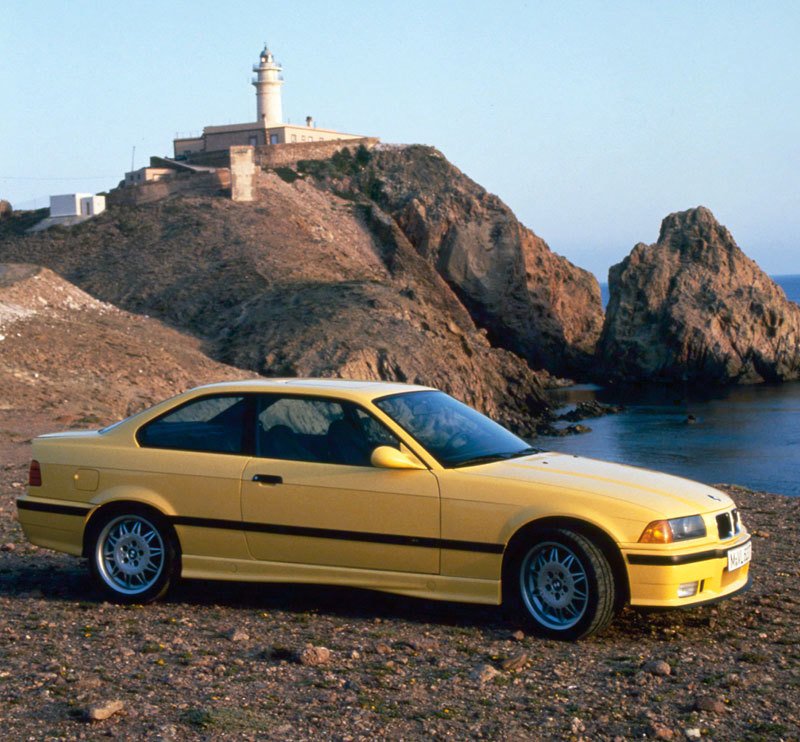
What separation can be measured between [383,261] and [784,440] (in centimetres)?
3086

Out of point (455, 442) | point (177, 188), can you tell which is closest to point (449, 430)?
point (455, 442)

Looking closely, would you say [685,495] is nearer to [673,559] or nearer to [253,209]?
[673,559]

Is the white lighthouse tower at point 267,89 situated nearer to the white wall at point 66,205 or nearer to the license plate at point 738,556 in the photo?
the white wall at point 66,205

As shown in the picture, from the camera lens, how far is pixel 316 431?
770 cm

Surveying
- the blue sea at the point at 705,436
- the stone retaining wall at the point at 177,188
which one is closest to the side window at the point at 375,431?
the blue sea at the point at 705,436

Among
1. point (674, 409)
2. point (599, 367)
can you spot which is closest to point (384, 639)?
point (674, 409)

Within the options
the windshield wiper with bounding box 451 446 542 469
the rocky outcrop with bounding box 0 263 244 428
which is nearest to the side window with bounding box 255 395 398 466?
the windshield wiper with bounding box 451 446 542 469

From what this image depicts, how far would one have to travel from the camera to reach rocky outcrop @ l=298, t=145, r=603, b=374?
7494 cm

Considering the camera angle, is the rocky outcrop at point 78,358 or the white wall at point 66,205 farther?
the white wall at point 66,205

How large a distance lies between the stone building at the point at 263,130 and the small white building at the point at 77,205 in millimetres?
15815

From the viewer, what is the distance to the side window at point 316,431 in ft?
24.6

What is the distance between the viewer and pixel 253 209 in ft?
202

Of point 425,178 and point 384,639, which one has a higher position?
point 425,178

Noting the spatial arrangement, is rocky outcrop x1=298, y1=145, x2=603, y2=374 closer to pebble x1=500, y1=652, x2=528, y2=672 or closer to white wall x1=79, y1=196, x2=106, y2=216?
white wall x1=79, y1=196, x2=106, y2=216
